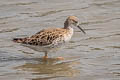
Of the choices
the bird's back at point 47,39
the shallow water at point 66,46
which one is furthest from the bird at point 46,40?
the shallow water at point 66,46

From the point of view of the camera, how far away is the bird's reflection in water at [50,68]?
12195 millimetres

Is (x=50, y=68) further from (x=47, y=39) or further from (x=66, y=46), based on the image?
(x=66, y=46)

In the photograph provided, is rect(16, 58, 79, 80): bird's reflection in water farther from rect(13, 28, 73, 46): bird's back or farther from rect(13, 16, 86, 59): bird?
rect(13, 28, 73, 46): bird's back

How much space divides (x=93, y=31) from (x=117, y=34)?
867 mm

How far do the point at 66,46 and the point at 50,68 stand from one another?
7.03 ft

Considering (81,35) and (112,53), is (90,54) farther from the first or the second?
(81,35)

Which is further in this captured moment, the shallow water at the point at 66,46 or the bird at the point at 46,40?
the bird at the point at 46,40

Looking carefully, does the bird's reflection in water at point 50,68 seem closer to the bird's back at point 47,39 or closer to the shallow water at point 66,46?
the shallow water at point 66,46

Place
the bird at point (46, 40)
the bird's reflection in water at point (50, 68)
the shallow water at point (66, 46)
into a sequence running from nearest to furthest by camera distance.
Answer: the bird's reflection in water at point (50, 68) < the shallow water at point (66, 46) < the bird at point (46, 40)

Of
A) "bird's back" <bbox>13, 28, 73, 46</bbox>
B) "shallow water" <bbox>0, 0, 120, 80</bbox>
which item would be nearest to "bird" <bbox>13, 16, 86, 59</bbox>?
"bird's back" <bbox>13, 28, 73, 46</bbox>

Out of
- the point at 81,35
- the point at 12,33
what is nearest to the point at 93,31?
the point at 81,35

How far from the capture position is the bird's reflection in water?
12.2 metres

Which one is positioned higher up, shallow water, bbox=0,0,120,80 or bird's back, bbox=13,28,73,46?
bird's back, bbox=13,28,73,46

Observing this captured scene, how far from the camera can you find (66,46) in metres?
14.9
